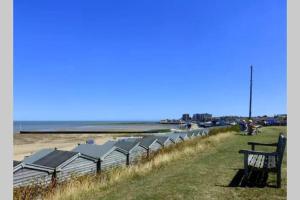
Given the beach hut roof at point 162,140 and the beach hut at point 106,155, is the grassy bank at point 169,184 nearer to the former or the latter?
the beach hut at point 106,155

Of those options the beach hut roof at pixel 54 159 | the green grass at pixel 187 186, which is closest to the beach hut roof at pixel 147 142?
the green grass at pixel 187 186

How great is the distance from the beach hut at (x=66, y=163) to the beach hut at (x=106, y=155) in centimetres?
36

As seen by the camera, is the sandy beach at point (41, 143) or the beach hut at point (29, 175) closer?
the beach hut at point (29, 175)

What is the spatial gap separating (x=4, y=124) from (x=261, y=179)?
5928mm

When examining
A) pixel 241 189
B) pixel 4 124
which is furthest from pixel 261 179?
pixel 4 124

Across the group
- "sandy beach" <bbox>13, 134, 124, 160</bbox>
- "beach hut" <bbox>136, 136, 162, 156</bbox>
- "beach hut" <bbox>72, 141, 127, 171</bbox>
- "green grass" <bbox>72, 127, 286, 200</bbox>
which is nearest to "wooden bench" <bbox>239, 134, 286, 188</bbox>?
"green grass" <bbox>72, 127, 286, 200</bbox>

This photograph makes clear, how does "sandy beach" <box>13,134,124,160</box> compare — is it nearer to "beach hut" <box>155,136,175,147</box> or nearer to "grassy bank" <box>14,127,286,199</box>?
"beach hut" <box>155,136,175,147</box>

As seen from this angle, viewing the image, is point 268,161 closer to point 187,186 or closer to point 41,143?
point 187,186

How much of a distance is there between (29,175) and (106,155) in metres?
2.91

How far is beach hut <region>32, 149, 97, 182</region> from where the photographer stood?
8474 millimetres

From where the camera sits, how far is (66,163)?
28.8 feet

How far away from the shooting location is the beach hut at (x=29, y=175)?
294 inches

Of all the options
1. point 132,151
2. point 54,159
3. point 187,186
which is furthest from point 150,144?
point 187,186

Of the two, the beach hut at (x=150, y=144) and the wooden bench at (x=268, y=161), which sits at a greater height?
the wooden bench at (x=268, y=161)
